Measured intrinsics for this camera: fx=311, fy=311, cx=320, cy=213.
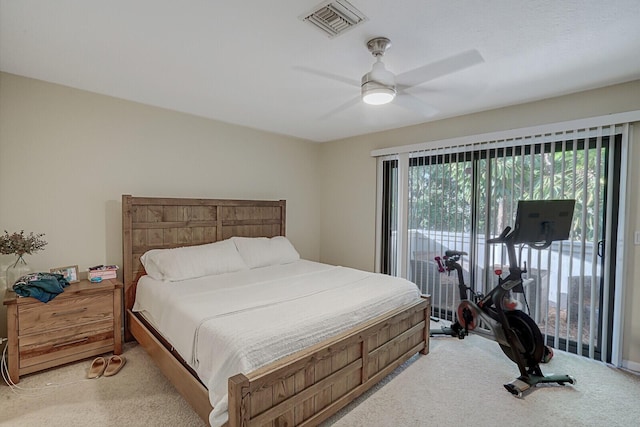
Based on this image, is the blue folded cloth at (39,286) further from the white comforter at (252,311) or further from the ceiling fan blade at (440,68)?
the ceiling fan blade at (440,68)

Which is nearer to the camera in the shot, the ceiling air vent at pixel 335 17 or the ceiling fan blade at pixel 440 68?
the ceiling air vent at pixel 335 17

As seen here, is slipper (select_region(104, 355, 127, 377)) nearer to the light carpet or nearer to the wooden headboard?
the light carpet

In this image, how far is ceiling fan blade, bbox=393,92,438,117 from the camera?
287 centimetres

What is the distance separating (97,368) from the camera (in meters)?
2.48

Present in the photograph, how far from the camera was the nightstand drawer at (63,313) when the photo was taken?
230 centimetres

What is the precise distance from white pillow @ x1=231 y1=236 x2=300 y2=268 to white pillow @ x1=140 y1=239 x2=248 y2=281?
0.14m

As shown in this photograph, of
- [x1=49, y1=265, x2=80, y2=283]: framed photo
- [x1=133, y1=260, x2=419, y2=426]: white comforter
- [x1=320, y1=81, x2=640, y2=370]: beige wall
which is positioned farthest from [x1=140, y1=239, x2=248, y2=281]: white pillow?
[x1=320, y1=81, x2=640, y2=370]: beige wall

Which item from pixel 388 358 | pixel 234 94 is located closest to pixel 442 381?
pixel 388 358

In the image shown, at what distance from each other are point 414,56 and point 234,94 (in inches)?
64.1

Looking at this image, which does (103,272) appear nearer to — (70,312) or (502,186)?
(70,312)

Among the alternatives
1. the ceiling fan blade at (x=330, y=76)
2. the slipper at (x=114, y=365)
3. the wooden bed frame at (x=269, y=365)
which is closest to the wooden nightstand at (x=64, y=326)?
the slipper at (x=114, y=365)

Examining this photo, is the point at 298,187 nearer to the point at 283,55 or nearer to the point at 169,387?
the point at 283,55

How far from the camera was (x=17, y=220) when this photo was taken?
101 inches

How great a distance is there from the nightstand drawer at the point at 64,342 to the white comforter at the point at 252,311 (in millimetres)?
331
